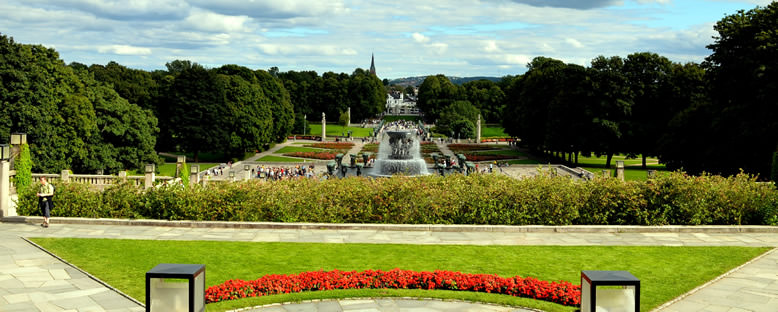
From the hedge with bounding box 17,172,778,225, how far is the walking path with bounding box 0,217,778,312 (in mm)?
1051

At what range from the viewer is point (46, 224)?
19484 mm

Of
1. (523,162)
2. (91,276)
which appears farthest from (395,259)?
(523,162)

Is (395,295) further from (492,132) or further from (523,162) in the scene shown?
(492,132)

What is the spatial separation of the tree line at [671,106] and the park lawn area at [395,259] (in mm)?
14327

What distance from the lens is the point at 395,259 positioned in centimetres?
1577

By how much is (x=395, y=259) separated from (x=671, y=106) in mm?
45266

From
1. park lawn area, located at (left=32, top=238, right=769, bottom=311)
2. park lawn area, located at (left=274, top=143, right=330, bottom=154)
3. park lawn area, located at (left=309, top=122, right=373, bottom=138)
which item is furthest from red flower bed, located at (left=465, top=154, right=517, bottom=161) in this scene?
park lawn area, located at (left=32, top=238, right=769, bottom=311)

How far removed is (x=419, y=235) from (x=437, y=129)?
268 ft

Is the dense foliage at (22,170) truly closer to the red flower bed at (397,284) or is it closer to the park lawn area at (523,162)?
the red flower bed at (397,284)

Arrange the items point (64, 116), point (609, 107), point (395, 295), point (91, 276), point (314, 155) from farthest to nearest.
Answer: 1. point (314, 155)
2. point (609, 107)
3. point (64, 116)
4. point (91, 276)
5. point (395, 295)

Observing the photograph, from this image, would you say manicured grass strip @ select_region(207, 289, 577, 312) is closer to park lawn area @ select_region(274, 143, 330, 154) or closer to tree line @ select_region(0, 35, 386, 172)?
tree line @ select_region(0, 35, 386, 172)

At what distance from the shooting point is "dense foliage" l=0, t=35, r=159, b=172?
37188 mm

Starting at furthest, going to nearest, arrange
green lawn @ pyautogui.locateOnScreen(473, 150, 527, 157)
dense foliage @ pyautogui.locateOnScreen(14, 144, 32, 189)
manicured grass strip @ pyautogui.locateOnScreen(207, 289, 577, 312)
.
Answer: green lawn @ pyautogui.locateOnScreen(473, 150, 527, 157), dense foliage @ pyautogui.locateOnScreen(14, 144, 32, 189), manicured grass strip @ pyautogui.locateOnScreen(207, 289, 577, 312)

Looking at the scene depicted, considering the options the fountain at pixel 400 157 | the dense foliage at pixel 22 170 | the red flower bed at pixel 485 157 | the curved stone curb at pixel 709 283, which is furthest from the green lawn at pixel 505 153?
the curved stone curb at pixel 709 283
